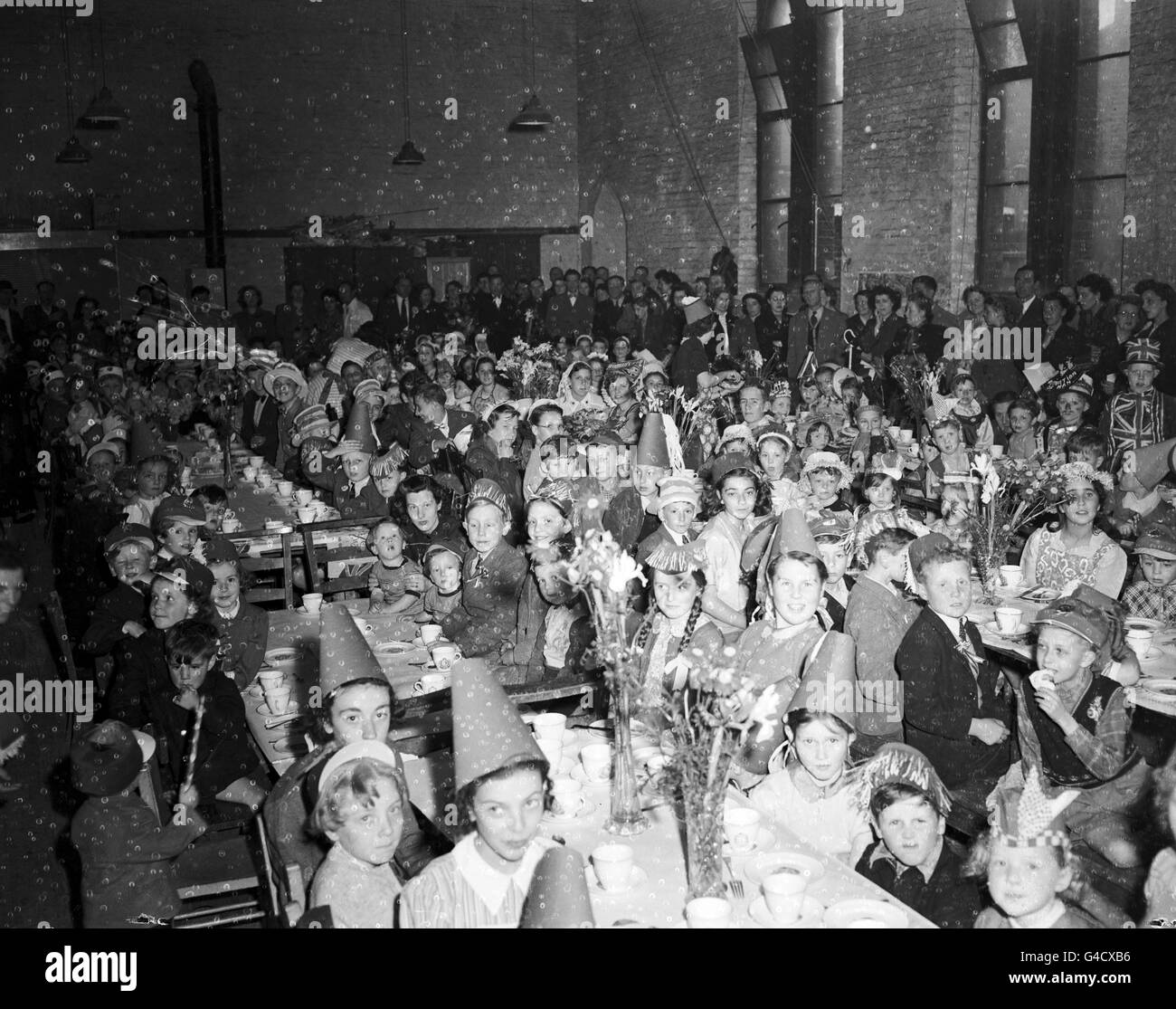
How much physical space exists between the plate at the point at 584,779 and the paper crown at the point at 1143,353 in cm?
545

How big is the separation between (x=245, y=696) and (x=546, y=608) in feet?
4.02

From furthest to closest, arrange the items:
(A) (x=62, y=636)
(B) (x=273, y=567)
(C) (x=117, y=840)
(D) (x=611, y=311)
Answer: (D) (x=611, y=311) < (B) (x=273, y=567) < (A) (x=62, y=636) < (C) (x=117, y=840)

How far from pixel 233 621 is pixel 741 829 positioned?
105 inches

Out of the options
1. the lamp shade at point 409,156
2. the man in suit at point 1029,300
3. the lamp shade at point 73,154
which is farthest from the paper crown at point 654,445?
the lamp shade at point 73,154

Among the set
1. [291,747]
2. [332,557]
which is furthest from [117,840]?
[332,557]

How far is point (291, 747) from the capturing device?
3943 millimetres

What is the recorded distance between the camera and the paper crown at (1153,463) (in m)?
6.49

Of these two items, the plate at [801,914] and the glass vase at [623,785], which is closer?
the plate at [801,914]

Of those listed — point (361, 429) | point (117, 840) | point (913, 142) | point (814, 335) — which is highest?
point (913, 142)

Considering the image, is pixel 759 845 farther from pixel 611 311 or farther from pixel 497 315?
pixel 497 315

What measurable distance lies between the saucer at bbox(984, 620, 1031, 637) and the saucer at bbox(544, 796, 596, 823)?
2.16 meters

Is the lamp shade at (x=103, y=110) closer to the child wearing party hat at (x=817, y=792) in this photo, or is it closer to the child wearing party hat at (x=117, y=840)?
the child wearing party hat at (x=117, y=840)

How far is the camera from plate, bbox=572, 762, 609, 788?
11.4ft

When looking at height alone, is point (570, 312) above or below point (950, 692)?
above
